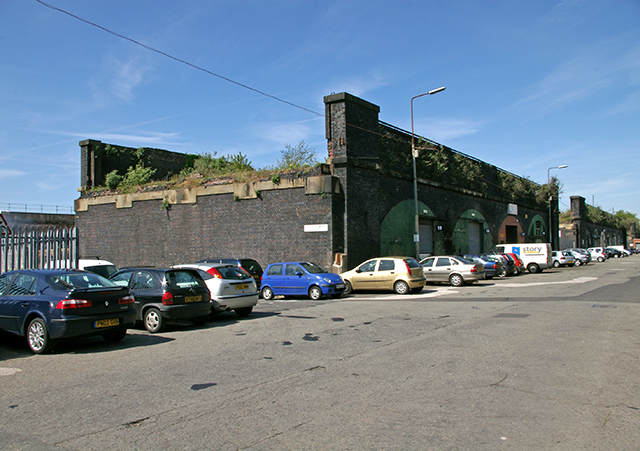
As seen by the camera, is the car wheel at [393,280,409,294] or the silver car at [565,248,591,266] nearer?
the car wheel at [393,280,409,294]

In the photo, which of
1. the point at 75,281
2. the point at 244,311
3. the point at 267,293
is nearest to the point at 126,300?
the point at 75,281

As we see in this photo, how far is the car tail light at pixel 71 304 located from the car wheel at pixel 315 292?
10.2 metres

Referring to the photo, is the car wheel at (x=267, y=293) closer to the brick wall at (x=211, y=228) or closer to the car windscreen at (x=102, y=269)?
the brick wall at (x=211, y=228)

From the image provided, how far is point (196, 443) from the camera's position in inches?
169

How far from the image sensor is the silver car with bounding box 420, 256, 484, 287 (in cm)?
2281

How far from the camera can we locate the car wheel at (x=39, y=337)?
8258 mm

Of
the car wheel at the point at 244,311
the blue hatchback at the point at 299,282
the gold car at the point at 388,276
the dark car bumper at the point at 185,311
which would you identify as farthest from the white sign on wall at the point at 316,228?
the dark car bumper at the point at 185,311

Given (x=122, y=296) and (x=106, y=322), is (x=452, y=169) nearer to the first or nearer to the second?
(x=122, y=296)

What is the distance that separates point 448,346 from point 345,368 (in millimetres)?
2351

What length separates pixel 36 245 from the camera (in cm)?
1411

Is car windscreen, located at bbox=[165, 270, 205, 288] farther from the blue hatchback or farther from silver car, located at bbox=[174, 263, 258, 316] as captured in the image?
the blue hatchback

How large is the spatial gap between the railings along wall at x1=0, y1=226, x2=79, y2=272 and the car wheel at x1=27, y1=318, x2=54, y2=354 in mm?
5739

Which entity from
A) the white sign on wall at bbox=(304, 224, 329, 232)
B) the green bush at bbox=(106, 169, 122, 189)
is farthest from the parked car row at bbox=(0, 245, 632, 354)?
the green bush at bbox=(106, 169, 122, 189)

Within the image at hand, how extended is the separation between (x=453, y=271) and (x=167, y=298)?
Answer: 1597cm
